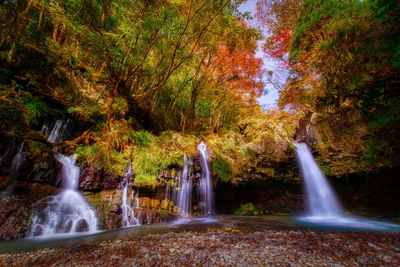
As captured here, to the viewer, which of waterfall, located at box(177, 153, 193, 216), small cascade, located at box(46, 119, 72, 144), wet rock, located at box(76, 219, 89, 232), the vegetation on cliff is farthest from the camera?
waterfall, located at box(177, 153, 193, 216)

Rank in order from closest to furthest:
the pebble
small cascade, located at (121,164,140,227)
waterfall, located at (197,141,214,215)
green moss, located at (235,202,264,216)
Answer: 1. the pebble
2. small cascade, located at (121,164,140,227)
3. waterfall, located at (197,141,214,215)
4. green moss, located at (235,202,264,216)

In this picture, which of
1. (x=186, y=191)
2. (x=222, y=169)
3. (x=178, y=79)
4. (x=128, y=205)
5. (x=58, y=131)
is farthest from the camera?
(x=178, y=79)

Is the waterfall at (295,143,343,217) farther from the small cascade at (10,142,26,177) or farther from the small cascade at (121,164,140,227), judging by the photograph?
the small cascade at (10,142,26,177)

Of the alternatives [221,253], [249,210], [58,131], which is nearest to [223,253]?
[221,253]

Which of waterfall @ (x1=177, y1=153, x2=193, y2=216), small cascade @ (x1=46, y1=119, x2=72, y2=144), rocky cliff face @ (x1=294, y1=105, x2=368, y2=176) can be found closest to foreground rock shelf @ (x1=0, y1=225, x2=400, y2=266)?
waterfall @ (x1=177, y1=153, x2=193, y2=216)

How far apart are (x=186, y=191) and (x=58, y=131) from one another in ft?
15.8

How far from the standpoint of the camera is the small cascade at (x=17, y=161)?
10.8ft

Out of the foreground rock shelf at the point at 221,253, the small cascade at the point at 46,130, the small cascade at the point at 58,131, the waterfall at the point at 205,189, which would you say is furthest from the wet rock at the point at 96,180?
the waterfall at the point at 205,189

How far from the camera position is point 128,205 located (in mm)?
4684

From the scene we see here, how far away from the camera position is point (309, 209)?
24.6 ft

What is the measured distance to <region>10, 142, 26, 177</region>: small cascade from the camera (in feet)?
10.8

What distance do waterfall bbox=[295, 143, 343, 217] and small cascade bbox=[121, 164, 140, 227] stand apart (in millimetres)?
7171

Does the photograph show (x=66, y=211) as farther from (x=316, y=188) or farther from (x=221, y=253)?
(x=316, y=188)

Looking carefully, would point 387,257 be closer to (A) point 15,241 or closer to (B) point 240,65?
(A) point 15,241
